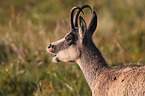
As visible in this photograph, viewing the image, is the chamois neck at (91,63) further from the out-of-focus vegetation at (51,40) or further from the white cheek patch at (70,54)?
the out-of-focus vegetation at (51,40)

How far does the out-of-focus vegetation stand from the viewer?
470cm

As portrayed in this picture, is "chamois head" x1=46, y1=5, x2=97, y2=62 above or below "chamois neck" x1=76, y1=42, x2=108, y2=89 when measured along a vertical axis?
above

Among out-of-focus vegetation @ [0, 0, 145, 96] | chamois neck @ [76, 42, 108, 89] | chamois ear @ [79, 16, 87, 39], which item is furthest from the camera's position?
out-of-focus vegetation @ [0, 0, 145, 96]

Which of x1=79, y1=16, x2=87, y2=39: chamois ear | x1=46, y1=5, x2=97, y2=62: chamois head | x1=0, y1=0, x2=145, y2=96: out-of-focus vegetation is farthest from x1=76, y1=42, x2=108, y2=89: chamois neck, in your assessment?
x1=0, y1=0, x2=145, y2=96: out-of-focus vegetation

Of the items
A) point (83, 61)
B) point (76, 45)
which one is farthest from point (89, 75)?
point (76, 45)

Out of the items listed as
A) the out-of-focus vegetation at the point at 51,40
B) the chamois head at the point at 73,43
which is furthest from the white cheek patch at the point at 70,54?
the out-of-focus vegetation at the point at 51,40

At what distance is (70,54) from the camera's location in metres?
3.52

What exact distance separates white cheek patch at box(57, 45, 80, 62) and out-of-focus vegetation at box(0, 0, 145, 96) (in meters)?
0.58

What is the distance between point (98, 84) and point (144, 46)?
3.98 m

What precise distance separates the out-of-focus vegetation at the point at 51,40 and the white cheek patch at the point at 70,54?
1.90ft

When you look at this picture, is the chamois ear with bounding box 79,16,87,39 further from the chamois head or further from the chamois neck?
the chamois neck

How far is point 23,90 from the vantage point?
4.79 metres

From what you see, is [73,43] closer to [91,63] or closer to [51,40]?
[91,63]

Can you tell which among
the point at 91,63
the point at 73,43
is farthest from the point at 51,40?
the point at 91,63
